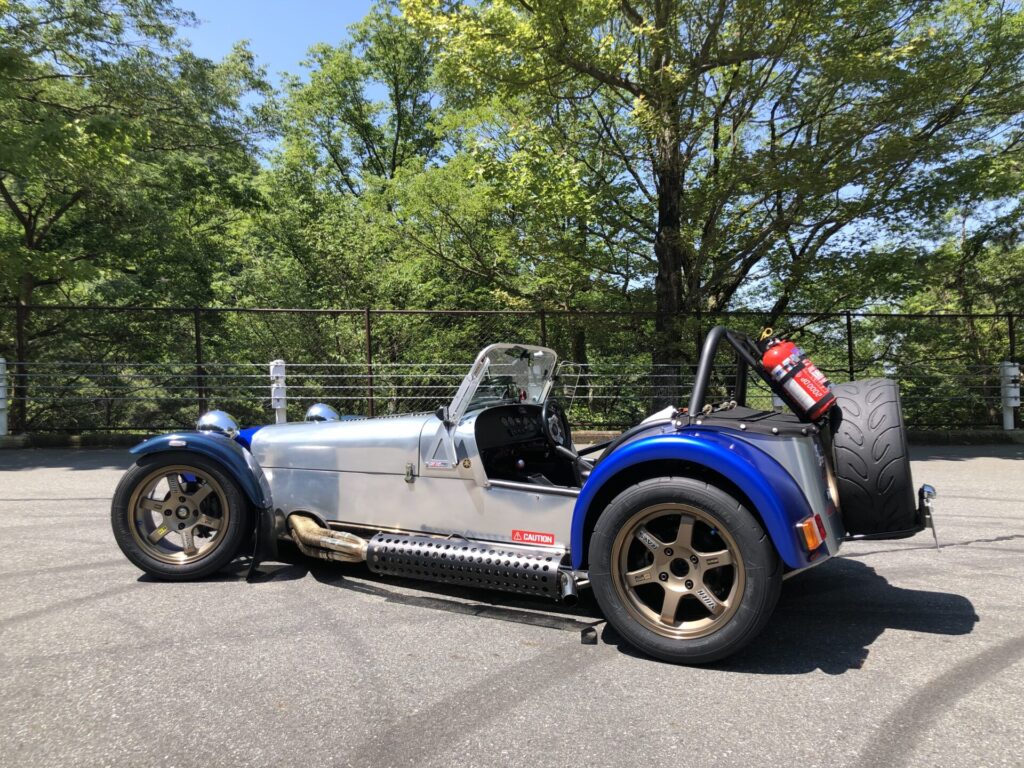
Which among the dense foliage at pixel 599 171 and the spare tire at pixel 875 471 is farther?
the dense foliage at pixel 599 171

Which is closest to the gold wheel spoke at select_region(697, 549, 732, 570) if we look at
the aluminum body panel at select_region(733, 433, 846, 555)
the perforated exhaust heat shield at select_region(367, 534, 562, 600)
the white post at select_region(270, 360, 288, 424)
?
the aluminum body panel at select_region(733, 433, 846, 555)

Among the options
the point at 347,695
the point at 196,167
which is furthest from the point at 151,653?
the point at 196,167

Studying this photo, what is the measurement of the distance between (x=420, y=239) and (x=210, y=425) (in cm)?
1277

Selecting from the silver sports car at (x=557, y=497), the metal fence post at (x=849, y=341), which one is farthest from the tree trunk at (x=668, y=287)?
the silver sports car at (x=557, y=497)

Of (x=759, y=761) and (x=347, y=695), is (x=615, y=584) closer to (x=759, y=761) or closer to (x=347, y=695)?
(x=759, y=761)

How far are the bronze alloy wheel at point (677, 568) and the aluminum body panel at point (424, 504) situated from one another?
51cm

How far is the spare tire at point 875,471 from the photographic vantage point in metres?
3.05

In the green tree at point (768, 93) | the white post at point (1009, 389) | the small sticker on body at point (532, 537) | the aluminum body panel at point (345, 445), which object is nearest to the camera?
the small sticker on body at point (532, 537)

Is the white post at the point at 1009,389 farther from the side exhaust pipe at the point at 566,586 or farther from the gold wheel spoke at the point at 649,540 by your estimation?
the side exhaust pipe at the point at 566,586

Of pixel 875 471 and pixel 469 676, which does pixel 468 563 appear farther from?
pixel 875 471

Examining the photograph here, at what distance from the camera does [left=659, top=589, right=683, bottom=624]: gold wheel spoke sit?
289 centimetres

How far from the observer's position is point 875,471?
3074 mm

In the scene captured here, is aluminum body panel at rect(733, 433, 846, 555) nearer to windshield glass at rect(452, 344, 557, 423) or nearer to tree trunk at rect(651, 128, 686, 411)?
windshield glass at rect(452, 344, 557, 423)

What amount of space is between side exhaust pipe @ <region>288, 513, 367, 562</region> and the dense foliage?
835cm
